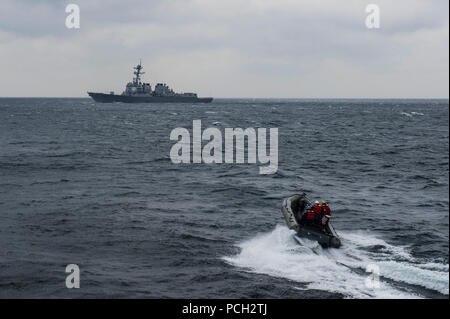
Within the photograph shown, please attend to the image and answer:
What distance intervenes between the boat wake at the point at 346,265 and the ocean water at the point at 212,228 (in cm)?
8

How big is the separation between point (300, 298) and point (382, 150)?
44809mm

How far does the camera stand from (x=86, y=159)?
1863 inches

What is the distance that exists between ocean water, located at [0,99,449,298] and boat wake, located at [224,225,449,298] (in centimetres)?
8

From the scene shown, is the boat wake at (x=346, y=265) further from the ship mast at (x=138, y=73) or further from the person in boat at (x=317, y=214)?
the ship mast at (x=138, y=73)

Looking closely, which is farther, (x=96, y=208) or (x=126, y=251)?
(x=96, y=208)

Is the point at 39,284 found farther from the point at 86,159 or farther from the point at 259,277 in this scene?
the point at 86,159

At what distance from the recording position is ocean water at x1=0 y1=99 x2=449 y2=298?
17672 millimetres

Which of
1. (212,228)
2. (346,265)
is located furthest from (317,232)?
(212,228)

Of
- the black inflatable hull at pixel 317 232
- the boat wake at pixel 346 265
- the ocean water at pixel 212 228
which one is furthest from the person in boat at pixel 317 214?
the ocean water at pixel 212 228

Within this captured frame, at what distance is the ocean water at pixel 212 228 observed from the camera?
58.0ft

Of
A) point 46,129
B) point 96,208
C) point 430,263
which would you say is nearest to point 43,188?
point 96,208

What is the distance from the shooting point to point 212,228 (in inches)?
989

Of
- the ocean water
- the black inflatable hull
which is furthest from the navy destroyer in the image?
the black inflatable hull
